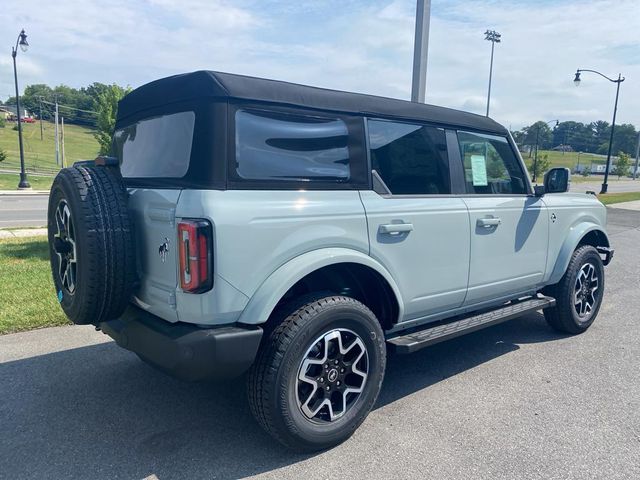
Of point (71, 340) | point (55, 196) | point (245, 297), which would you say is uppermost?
point (55, 196)

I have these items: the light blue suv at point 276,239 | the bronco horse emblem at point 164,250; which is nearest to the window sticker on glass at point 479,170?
the light blue suv at point 276,239

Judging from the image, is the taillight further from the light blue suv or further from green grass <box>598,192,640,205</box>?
green grass <box>598,192,640,205</box>

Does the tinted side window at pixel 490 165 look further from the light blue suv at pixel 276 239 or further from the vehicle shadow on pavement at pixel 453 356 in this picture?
the vehicle shadow on pavement at pixel 453 356

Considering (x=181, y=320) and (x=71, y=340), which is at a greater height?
(x=181, y=320)

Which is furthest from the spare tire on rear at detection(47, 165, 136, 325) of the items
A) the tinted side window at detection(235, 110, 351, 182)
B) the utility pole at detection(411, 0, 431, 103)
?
the utility pole at detection(411, 0, 431, 103)

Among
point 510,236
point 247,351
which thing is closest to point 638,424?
point 510,236

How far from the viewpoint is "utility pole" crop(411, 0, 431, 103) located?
6.57 m

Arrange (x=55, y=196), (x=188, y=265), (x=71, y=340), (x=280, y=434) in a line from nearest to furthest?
(x=188, y=265), (x=280, y=434), (x=55, y=196), (x=71, y=340)

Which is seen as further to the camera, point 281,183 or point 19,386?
point 19,386

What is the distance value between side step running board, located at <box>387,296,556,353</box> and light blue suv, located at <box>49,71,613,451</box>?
23 millimetres

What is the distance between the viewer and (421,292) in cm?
344

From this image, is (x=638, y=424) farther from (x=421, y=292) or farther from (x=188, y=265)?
(x=188, y=265)

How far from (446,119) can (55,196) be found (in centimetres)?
272

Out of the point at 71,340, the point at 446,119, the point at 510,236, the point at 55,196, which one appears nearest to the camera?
the point at 55,196
